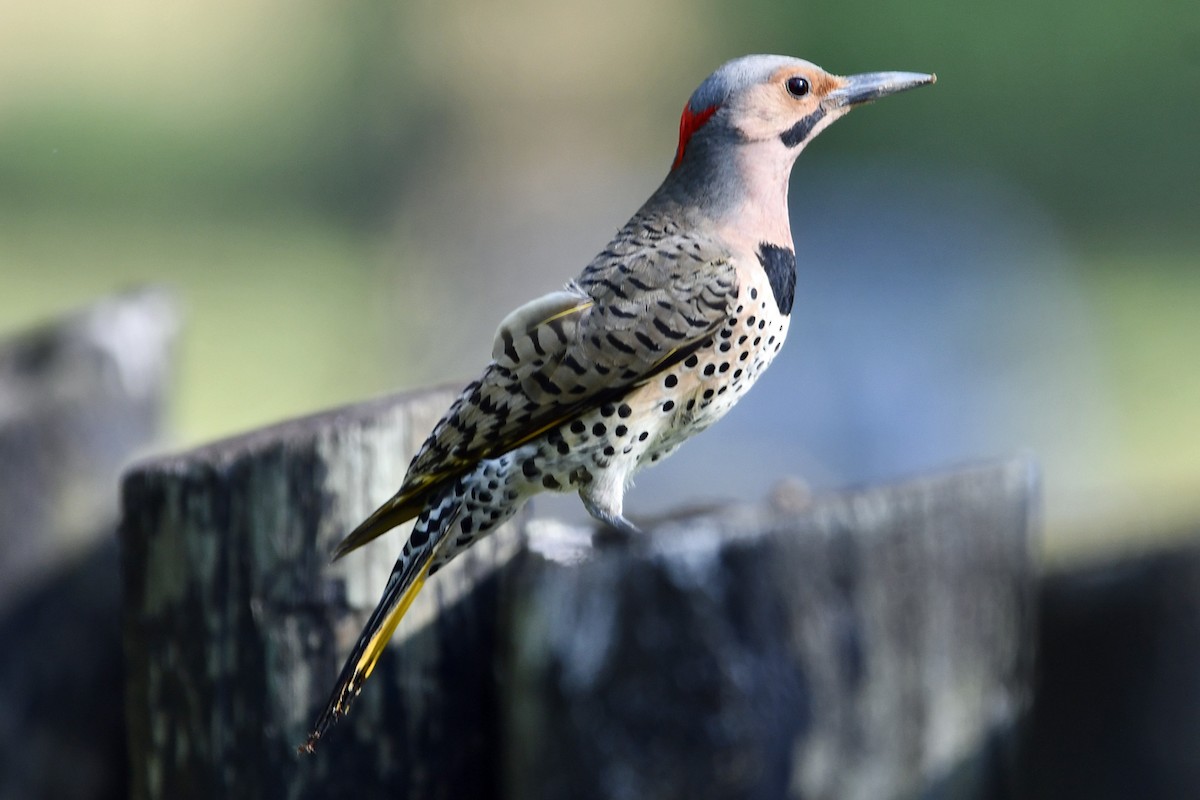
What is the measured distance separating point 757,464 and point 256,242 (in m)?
5.02

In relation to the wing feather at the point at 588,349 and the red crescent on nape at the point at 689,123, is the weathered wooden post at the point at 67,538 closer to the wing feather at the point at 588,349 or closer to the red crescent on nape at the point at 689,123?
the wing feather at the point at 588,349

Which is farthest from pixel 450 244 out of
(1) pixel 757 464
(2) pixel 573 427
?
(2) pixel 573 427

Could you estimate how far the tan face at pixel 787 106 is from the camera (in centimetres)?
114

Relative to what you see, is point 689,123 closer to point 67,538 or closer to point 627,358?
point 627,358

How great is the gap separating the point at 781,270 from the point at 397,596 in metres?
0.45

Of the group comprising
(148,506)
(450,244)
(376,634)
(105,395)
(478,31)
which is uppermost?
(478,31)

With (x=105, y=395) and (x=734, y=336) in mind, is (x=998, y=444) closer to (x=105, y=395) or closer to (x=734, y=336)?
(x=105, y=395)

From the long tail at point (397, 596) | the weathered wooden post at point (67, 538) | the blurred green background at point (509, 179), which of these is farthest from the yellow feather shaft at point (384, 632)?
the blurred green background at point (509, 179)

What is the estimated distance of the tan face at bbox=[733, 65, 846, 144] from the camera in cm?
114

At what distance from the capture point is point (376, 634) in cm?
120

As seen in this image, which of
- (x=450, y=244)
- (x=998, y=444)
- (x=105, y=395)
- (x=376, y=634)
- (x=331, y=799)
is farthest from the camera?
(x=450, y=244)

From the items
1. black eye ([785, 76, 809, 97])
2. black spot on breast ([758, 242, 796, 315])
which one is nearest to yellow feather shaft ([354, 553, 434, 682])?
black spot on breast ([758, 242, 796, 315])

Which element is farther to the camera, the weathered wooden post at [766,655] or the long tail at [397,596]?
the weathered wooden post at [766,655]

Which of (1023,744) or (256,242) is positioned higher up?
(256,242)
